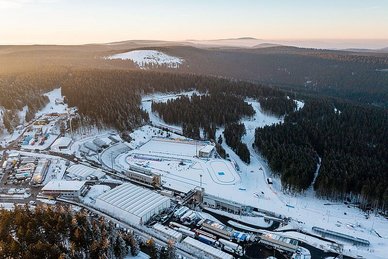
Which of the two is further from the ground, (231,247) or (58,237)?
(58,237)

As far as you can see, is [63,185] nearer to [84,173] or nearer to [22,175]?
[84,173]

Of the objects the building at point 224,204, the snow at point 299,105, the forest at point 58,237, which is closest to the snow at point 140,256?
the forest at point 58,237

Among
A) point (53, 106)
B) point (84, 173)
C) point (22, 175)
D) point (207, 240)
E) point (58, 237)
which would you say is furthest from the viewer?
point (53, 106)

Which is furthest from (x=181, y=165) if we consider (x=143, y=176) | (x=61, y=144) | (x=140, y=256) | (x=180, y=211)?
(x=140, y=256)

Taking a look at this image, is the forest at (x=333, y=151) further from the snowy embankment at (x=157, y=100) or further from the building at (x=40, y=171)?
the building at (x=40, y=171)

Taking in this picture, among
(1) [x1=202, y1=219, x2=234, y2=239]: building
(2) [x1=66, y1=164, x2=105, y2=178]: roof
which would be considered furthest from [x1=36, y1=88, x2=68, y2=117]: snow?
(1) [x1=202, y1=219, x2=234, y2=239]: building

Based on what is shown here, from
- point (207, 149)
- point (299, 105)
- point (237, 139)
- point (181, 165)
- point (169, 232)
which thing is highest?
point (299, 105)

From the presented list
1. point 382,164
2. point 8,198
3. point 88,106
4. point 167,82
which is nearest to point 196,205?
point 8,198
